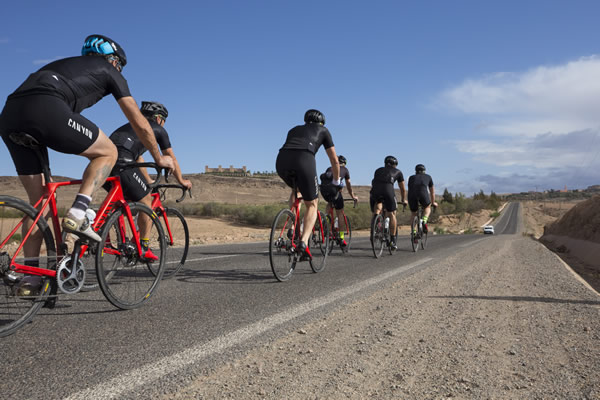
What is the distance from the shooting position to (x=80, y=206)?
9.61 ft

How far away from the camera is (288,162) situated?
5.28m

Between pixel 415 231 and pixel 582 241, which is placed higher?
pixel 415 231

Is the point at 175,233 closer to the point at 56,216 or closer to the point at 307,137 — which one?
the point at 307,137

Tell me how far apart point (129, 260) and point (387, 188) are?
20.5ft

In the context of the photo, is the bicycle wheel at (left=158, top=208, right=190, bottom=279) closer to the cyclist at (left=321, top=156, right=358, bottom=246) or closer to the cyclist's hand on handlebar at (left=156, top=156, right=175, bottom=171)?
the cyclist's hand on handlebar at (left=156, top=156, right=175, bottom=171)

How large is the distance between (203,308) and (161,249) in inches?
30.9

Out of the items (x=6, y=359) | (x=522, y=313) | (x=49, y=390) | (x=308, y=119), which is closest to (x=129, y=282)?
(x=6, y=359)

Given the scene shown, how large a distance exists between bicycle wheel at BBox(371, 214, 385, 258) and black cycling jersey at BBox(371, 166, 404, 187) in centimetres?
79

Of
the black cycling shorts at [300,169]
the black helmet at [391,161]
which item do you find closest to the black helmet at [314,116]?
the black cycling shorts at [300,169]

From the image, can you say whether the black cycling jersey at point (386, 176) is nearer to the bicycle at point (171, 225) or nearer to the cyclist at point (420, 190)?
the cyclist at point (420, 190)

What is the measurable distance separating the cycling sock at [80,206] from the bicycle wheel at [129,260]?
31cm

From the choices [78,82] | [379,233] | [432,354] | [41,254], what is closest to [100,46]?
[78,82]

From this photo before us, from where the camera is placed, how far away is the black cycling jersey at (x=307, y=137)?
5.25 metres

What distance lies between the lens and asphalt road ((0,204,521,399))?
6.51ft
